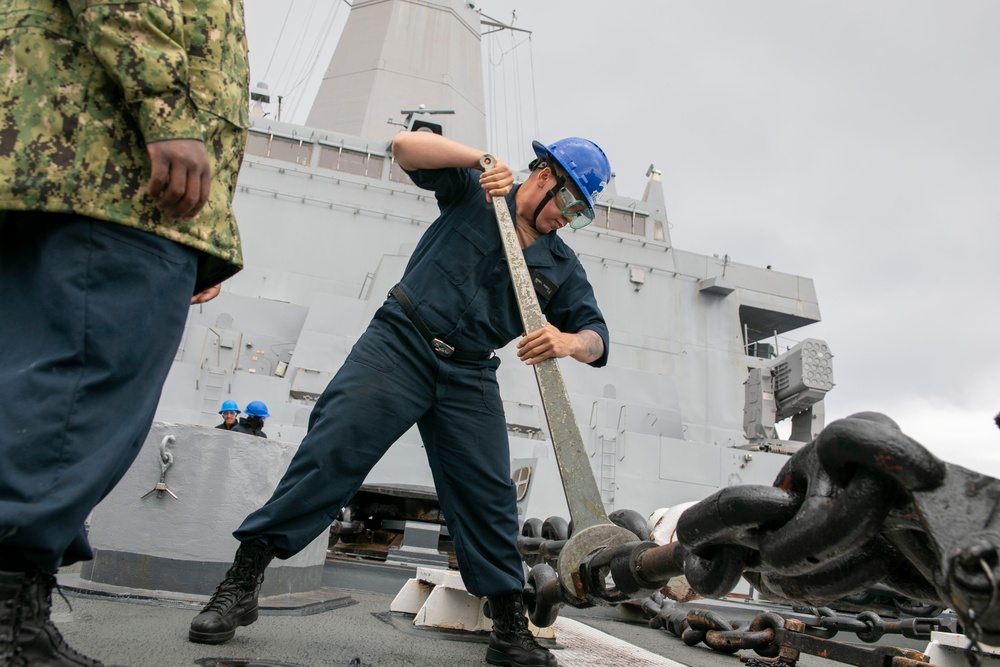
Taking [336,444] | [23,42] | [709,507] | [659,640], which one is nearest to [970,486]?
[709,507]

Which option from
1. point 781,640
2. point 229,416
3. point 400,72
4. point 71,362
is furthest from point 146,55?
point 400,72

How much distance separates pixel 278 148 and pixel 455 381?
42.4ft

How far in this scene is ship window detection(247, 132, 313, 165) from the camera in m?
13.8

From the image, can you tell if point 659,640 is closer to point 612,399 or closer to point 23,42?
point 23,42

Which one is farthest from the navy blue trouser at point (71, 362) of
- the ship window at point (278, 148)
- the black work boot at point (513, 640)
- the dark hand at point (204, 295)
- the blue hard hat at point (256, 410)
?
the ship window at point (278, 148)

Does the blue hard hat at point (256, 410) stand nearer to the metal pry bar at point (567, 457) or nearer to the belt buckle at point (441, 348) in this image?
the belt buckle at point (441, 348)

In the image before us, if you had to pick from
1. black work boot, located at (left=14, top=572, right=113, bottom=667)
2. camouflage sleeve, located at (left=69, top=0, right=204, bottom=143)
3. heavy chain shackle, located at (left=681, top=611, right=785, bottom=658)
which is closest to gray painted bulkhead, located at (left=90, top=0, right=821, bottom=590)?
heavy chain shackle, located at (left=681, top=611, right=785, bottom=658)

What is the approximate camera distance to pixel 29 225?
45.2 inches

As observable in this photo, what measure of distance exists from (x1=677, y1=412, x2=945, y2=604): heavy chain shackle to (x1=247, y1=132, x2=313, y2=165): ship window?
1396 cm

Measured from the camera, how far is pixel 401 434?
1995 millimetres

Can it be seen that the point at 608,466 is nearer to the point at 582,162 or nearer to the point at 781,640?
the point at 781,640

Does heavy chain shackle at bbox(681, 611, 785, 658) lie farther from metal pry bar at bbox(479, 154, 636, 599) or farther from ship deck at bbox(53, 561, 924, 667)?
metal pry bar at bbox(479, 154, 636, 599)

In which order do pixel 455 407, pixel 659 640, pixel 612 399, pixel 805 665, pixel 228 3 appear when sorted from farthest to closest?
pixel 612 399
pixel 659 640
pixel 805 665
pixel 455 407
pixel 228 3

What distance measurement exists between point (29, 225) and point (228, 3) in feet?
1.74
